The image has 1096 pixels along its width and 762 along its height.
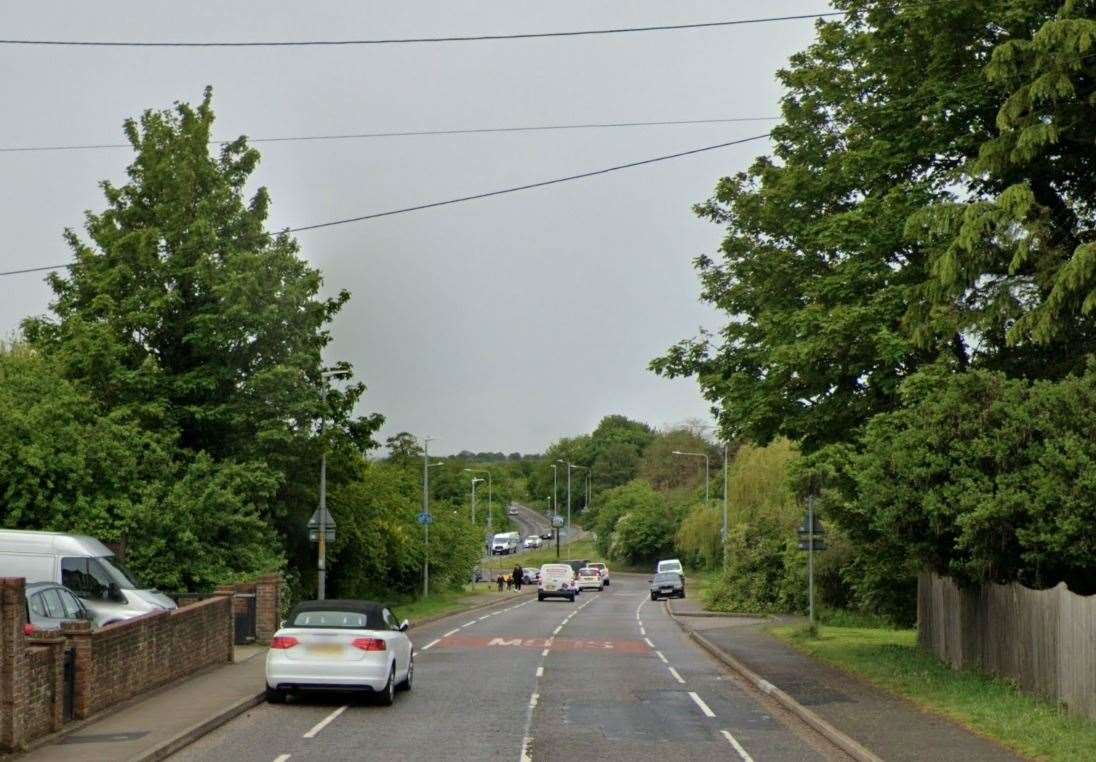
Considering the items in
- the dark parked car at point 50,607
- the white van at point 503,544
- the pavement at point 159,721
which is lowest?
the white van at point 503,544

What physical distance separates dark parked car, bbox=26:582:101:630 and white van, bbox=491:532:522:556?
121m

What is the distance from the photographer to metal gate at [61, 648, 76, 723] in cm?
1516

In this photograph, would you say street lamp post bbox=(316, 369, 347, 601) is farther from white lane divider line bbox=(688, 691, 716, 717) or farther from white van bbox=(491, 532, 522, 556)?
white van bbox=(491, 532, 522, 556)

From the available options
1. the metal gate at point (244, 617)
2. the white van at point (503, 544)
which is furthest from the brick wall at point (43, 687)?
the white van at point (503, 544)

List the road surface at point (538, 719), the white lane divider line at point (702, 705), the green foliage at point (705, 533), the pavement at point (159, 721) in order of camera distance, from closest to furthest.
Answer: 1. the pavement at point (159, 721)
2. the road surface at point (538, 719)
3. the white lane divider line at point (702, 705)
4. the green foliage at point (705, 533)

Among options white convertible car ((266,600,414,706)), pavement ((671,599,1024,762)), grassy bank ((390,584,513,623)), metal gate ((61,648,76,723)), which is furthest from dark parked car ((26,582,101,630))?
grassy bank ((390,584,513,623))

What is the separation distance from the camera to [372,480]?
1923 inches

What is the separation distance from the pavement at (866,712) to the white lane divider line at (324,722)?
21.1ft

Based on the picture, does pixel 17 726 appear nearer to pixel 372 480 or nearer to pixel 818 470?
pixel 818 470

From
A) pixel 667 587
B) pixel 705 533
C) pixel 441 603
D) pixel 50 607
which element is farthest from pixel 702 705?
pixel 705 533

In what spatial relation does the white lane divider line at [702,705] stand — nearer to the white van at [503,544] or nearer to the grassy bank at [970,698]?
the grassy bank at [970,698]

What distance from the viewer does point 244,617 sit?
27.6m

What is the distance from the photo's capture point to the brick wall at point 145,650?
15625mm

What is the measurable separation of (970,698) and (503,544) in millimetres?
125518
